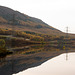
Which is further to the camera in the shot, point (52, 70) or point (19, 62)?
point (19, 62)

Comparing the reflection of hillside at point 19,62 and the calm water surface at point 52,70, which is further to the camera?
the reflection of hillside at point 19,62

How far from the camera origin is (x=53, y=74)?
1964cm

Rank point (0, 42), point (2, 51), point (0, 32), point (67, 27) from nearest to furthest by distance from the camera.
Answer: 1. point (2, 51)
2. point (0, 42)
3. point (67, 27)
4. point (0, 32)

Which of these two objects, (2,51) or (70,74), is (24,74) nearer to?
(70,74)

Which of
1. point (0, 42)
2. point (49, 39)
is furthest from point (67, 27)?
point (49, 39)

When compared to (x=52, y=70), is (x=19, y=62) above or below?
below

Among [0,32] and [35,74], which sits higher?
[0,32]

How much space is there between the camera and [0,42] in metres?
65.9

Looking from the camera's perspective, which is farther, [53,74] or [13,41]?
[13,41]

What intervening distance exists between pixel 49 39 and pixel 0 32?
71159 mm

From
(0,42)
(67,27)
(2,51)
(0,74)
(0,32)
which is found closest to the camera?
(0,74)

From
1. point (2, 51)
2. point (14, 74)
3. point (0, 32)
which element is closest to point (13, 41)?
point (0, 32)

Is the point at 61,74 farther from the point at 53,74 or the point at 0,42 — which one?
the point at 0,42

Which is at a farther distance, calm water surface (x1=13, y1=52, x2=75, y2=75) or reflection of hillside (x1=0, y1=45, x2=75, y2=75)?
reflection of hillside (x1=0, y1=45, x2=75, y2=75)
